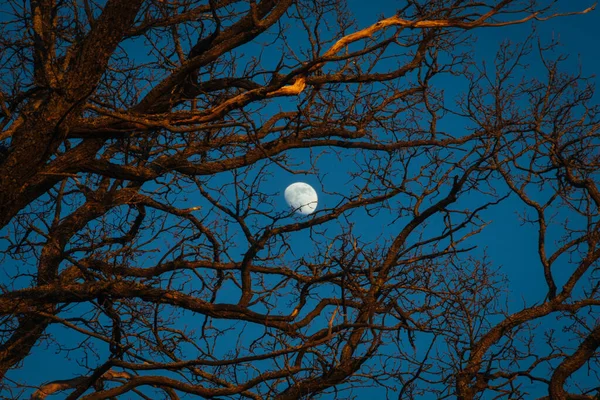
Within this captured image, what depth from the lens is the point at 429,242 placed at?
7480 millimetres

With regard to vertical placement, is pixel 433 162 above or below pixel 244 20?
below

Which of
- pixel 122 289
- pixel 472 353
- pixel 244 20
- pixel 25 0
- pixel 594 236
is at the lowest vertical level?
pixel 472 353

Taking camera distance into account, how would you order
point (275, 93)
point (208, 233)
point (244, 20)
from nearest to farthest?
point (275, 93) → point (244, 20) → point (208, 233)

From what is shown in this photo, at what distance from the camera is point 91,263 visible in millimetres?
8328

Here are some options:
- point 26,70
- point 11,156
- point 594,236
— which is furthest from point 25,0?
point 594,236

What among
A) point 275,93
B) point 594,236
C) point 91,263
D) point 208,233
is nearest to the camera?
point 275,93

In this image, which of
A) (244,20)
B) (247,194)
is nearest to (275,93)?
(244,20)

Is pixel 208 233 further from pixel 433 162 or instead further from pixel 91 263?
pixel 433 162

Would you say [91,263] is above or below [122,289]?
above

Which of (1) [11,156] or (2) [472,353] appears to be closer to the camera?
(1) [11,156]

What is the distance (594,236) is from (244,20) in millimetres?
4449

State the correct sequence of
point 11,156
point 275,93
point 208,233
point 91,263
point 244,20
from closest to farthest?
point 11,156 → point 275,93 → point 244,20 → point 91,263 → point 208,233

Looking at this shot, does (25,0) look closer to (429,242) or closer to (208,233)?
(208,233)

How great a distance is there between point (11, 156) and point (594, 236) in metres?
6.05
